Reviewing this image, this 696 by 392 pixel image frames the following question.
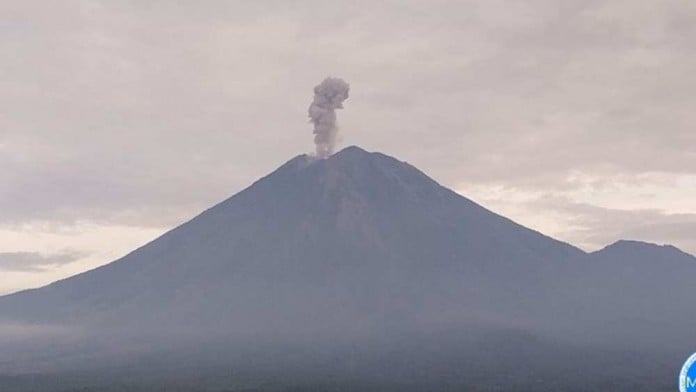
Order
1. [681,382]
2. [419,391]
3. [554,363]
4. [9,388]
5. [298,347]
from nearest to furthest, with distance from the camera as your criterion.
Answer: [681,382] → [419,391] → [9,388] → [554,363] → [298,347]

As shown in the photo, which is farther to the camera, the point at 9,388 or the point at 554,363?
the point at 554,363

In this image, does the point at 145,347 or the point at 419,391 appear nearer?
the point at 419,391

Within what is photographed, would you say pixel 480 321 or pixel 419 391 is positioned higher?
pixel 480 321

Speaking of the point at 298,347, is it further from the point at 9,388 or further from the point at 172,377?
the point at 9,388

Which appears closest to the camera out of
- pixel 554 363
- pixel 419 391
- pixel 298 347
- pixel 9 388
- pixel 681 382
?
pixel 681 382

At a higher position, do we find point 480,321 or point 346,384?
point 480,321

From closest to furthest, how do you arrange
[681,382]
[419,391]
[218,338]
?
[681,382] < [419,391] < [218,338]

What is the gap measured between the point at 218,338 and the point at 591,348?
70496 millimetres

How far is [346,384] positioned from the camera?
129m

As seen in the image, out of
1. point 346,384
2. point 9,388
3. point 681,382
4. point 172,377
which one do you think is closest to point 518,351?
point 346,384

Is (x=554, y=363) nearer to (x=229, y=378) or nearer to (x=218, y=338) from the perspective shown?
(x=229, y=378)

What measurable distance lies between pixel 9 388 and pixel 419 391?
54596mm

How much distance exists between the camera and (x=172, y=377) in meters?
142

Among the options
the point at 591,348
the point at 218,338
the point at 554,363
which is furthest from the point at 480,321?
the point at 218,338
